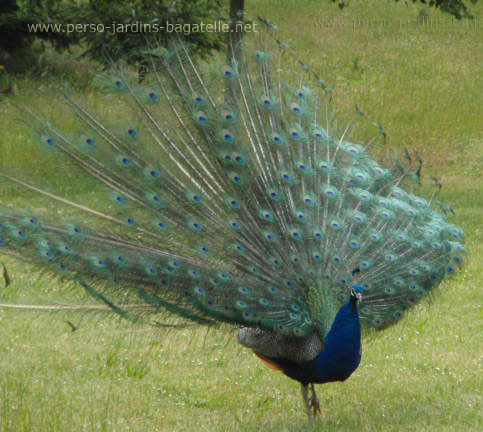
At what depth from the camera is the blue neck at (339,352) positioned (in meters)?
4.55

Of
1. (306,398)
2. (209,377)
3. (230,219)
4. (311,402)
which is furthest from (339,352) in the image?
(209,377)

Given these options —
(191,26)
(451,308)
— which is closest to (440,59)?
(191,26)

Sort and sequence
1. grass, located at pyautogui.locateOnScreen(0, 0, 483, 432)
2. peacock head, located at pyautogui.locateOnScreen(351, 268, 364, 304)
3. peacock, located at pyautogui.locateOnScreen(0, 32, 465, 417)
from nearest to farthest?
peacock head, located at pyautogui.locateOnScreen(351, 268, 364, 304), peacock, located at pyautogui.locateOnScreen(0, 32, 465, 417), grass, located at pyautogui.locateOnScreen(0, 0, 483, 432)

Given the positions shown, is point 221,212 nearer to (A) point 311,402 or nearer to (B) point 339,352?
(B) point 339,352

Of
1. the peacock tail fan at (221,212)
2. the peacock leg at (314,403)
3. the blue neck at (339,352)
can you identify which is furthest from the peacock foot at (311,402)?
the peacock tail fan at (221,212)

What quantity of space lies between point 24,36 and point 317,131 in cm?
1361

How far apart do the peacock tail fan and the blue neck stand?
202 mm

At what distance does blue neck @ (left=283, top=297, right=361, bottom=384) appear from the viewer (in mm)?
4555

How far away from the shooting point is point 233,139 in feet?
16.6

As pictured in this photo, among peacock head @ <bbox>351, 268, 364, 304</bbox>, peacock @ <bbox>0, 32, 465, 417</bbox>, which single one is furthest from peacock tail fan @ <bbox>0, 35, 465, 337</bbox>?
peacock head @ <bbox>351, 268, 364, 304</bbox>

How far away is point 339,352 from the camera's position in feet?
15.2

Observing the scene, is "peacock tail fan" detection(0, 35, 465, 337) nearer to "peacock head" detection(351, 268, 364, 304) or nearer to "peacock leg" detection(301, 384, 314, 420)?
"peacock head" detection(351, 268, 364, 304)

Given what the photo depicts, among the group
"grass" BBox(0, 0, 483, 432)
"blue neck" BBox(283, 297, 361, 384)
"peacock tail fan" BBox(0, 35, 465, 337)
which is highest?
"peacock tail fan" BBox(0, 35, 465, 337)

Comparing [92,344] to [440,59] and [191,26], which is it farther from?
[440,59]
